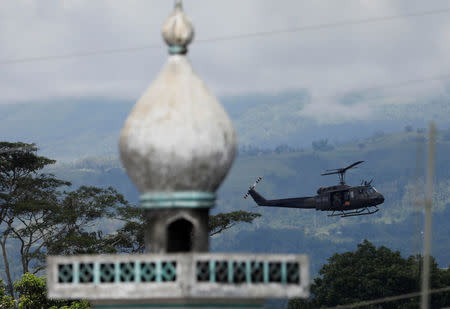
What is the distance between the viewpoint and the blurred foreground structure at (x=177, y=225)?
1440cm

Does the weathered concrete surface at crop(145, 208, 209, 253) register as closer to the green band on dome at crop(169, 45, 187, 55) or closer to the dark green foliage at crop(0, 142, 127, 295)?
the green band on dome at crop(169, 45, 187, 55)

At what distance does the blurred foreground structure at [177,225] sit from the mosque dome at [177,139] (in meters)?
0.01

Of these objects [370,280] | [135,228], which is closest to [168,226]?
[135,228]

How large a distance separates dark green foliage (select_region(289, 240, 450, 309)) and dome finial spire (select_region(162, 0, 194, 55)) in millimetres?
79233

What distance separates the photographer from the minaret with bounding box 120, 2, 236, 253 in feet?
49.5

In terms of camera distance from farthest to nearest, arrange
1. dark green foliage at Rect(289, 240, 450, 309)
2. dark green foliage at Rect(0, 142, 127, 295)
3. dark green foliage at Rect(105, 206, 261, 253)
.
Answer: dark green foliage at Rect(289, 240, 450, 309) < dark green foliage at Rect(0, 142, 127, 295) < dark green foliage at Rect(105, 206, 261, 253)

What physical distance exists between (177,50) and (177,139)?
5.53 feet

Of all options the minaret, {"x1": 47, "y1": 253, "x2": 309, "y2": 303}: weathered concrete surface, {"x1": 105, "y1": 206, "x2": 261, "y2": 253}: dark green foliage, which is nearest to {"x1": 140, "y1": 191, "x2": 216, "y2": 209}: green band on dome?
the minaret

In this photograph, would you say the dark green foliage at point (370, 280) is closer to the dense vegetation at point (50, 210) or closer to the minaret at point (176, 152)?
Result: the dense vegetation at point (50, 210)

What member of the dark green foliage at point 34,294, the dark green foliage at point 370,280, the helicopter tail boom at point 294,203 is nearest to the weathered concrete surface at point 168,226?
the dark green foliage at point 34,294

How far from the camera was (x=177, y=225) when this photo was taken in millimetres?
15836

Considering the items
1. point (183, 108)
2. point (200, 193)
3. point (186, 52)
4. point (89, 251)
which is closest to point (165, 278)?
point (200, 193)

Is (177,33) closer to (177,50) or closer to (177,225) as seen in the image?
(177,50)

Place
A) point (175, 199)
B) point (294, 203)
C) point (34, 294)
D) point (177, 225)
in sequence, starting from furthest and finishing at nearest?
1. point (294, 203)
2. point (34, 294)
3. point (177, 225)
4. point (175, 199)
